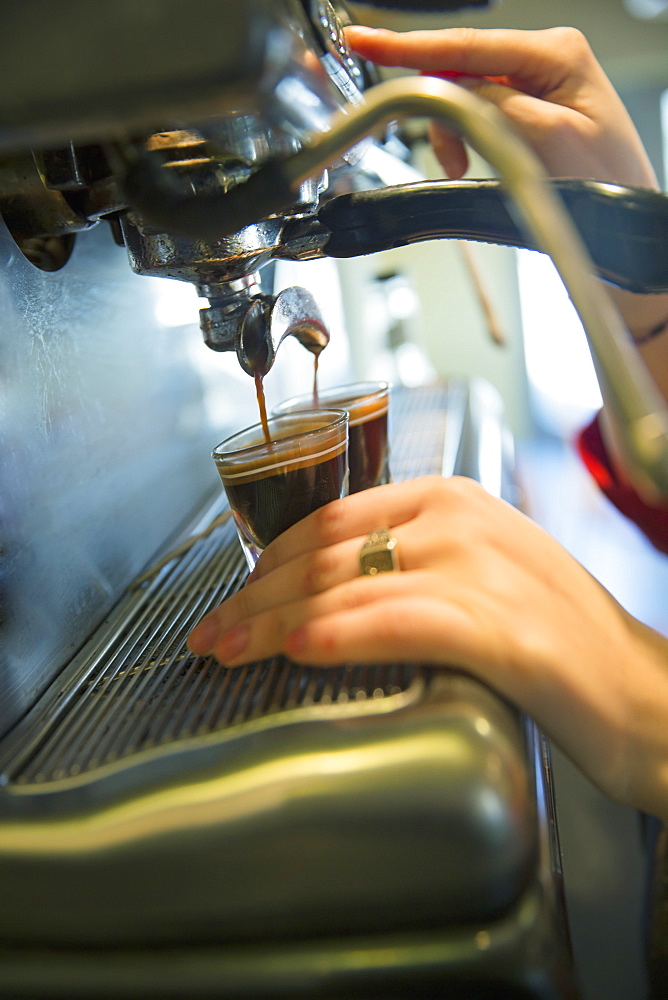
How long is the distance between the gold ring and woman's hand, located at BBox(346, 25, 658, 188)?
0.36 meters

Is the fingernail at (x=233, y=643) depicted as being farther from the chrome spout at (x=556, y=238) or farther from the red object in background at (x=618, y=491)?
the red object in background at (x=618, y=491)

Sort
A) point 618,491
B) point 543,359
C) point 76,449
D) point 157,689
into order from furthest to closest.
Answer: point 543,359 → point 618,491 → point 76,449 → point 157,689

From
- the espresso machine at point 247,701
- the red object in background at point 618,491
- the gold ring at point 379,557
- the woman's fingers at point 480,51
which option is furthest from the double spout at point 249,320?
the red object in background at point 618,491

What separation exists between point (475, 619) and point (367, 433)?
230mm

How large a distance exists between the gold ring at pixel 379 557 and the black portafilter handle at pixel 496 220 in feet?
0.50

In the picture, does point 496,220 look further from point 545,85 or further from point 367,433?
point 545,85

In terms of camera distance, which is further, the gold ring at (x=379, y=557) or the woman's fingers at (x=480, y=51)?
the woman's fingers at (x=480, y=51)

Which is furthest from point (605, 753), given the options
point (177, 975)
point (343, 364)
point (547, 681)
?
point (343, 364)

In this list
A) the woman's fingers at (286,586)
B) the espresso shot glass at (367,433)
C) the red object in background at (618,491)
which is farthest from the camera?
the red object in background at (618,491)

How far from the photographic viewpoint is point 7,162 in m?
0.33

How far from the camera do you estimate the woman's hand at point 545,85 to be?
0.52 metres

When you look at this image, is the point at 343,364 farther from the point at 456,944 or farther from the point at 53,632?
the point at 456,944

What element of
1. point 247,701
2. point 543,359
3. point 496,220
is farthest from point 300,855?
point 543,359

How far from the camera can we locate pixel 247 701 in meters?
0.28
